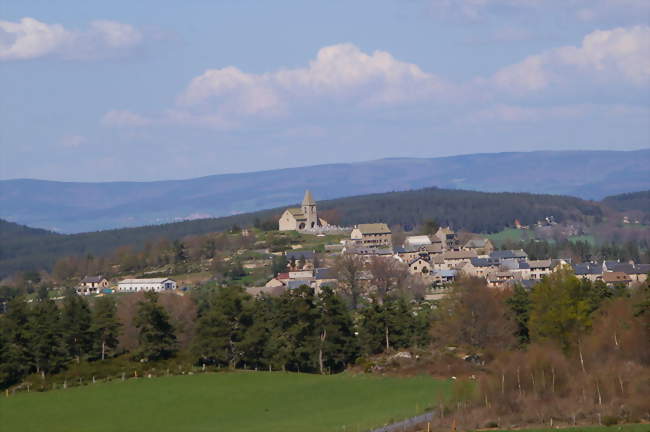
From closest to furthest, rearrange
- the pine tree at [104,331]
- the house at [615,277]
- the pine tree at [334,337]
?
the pine tree at [334,337], the pine tree at [104,331], the house at [615,277]

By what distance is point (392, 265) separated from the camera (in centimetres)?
11594

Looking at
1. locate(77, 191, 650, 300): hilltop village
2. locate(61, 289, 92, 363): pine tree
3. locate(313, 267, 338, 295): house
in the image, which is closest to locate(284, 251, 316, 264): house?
locate(77, 191, 650, 300): hilltop village

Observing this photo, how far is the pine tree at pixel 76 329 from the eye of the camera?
64125mm

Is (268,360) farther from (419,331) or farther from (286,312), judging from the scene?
(419,331)

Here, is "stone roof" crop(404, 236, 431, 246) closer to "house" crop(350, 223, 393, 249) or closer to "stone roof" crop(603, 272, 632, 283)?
"house" crop(350, 223, 393, 249)

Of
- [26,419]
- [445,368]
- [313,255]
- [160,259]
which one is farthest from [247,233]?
[26,419]

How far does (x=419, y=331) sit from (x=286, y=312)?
7902 mm

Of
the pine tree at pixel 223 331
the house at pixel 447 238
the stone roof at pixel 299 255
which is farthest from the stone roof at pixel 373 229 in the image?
the pine tree at pixel 223 331

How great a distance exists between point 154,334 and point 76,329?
4307 mm

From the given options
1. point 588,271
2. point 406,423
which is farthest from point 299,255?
point 406,423

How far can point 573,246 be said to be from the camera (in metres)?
149

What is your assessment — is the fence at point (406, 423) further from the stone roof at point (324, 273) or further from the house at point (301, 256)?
the house at point (301, 256)

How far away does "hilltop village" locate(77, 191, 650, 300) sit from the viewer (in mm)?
111812

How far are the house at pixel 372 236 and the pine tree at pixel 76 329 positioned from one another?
8182 centimetres
